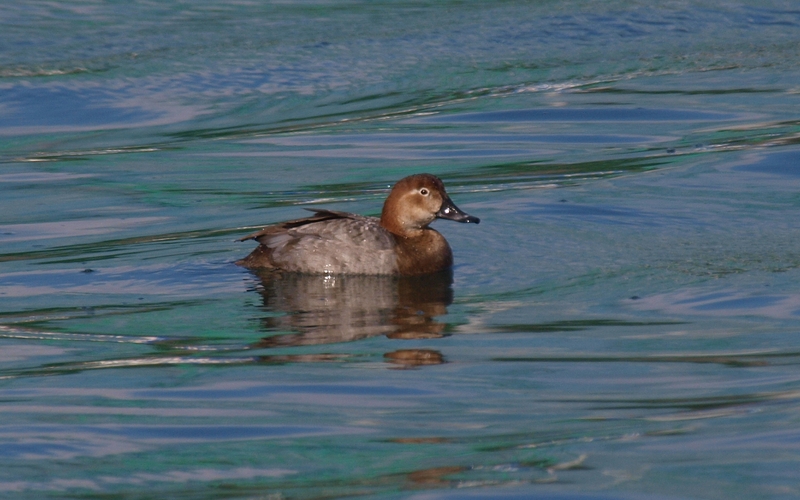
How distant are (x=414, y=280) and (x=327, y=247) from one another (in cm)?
61

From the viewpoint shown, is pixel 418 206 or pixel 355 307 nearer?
pixel 355 307

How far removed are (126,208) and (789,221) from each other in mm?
5140

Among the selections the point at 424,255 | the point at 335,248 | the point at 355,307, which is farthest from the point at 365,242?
the point at 355,307

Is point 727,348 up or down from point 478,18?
down

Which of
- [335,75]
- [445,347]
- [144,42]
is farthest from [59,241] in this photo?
[144,42]

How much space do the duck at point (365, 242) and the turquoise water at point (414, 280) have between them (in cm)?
17

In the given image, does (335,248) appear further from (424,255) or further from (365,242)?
(424,255)

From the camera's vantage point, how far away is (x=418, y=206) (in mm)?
8820

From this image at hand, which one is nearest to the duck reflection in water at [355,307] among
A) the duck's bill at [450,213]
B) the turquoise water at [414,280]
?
the turquoise water at [414,280]

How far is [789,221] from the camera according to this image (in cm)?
947

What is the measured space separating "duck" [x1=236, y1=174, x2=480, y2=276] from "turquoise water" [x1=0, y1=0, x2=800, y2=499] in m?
0.17

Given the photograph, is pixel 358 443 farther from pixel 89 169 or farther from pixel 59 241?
pixel 89 169

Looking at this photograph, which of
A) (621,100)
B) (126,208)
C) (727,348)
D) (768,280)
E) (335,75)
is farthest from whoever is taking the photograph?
(335,75)

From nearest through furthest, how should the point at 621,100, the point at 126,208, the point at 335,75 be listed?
the point at 126,208 → the point at 621,100 → the point at 335,75
